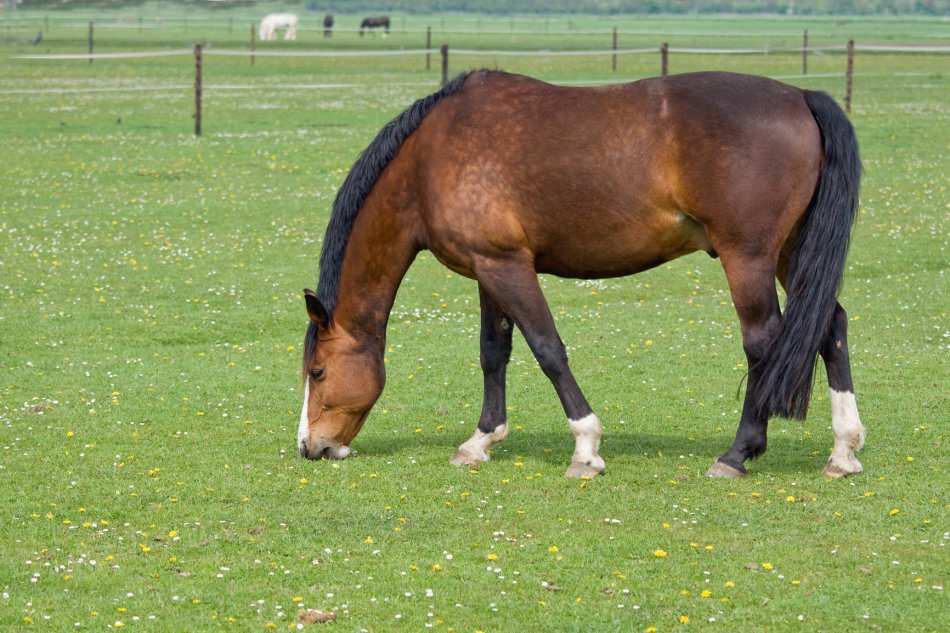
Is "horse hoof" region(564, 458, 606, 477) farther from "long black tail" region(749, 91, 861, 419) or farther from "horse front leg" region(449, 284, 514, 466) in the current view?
"long black tail" region(749, 91, 861, 419)

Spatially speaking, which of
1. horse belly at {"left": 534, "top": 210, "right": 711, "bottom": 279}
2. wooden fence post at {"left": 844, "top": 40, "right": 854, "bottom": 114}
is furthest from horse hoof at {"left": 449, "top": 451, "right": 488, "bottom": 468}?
wooden fence post at {"left": 844, "top": 40, "right": 854, "bottom": 114}

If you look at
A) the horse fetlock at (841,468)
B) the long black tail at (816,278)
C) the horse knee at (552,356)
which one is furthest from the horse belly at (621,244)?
the horse fetlock at (841,468)

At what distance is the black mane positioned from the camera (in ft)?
27.9

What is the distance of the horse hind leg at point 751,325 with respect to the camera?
7.89 m

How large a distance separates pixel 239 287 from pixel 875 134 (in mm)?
18971

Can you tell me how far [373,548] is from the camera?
273 inches

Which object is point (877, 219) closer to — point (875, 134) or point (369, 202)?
point (875, 134)

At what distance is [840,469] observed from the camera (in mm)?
8211

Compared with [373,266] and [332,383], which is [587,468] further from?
[373,266]

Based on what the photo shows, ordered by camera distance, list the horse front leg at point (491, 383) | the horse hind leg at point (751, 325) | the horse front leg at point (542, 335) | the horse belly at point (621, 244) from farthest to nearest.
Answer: the horse front leg at point (491, 383)
the horse front leg at point (542, 335)
the horse belly at point (621, 244)
the horse hind leg at point (751, 325)

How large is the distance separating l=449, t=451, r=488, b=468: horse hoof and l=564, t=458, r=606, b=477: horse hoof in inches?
28.9

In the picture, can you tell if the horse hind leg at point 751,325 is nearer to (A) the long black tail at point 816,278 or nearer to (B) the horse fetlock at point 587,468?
(A) the long black tail at point 816,278

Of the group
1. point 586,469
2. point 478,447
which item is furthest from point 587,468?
point 478,447

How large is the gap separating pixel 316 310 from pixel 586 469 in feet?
7.15
